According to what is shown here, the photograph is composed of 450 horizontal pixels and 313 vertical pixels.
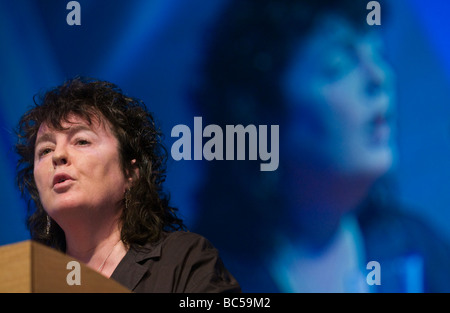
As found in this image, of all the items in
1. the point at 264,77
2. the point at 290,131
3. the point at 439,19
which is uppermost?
the point at 439,19

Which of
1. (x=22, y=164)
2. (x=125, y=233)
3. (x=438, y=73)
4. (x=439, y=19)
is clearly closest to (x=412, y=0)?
(x=439, y=19)

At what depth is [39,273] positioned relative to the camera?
129cm

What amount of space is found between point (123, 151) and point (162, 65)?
1.85 feet

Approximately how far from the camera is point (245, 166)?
2.84 meters

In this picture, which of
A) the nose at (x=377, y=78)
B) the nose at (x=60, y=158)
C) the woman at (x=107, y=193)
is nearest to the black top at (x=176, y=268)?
the woman at (x=107, y=193)

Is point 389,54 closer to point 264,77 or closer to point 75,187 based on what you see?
point 264,77

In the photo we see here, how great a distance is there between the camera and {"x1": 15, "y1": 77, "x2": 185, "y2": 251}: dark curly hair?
2445mm

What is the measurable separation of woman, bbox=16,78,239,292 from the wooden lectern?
781mm

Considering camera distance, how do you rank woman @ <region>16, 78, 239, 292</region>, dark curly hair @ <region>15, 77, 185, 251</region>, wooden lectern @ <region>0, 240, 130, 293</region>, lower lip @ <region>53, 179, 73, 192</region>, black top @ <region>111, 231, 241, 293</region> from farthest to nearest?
1. dark curly hair @ <region>15, 77, 185, 251</region>
2. lower lip @ <region>53, 179, 73, 192</region>
3. woman @ <region>16, 78, 239, 292</region>
4. black top @ <region>111, 231, 241, 293</region>
5. wooden lectern @ <region>0, 240, 130, 293</region>

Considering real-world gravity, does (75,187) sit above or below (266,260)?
above

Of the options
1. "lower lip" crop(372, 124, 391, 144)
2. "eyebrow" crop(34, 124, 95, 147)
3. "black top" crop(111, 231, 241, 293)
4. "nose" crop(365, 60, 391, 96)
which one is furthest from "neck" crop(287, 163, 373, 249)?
"eyebrow" crop(34, 124, 95, 147)

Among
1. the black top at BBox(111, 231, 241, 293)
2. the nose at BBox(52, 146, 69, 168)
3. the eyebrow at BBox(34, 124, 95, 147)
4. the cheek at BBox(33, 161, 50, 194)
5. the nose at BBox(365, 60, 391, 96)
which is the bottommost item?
the black top at BBox(111, 231, 241, 293)

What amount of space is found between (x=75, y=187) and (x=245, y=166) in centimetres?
75

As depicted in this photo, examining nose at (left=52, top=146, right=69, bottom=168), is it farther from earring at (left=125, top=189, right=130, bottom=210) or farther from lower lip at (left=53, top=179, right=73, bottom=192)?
earring at (left=125, top=189, right=130, bottom=210)
